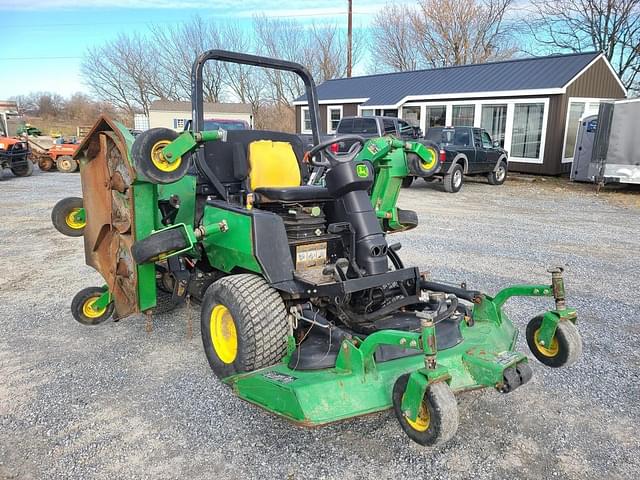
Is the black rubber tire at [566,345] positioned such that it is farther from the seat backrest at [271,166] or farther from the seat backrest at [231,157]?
the seat backrest at [231,157]

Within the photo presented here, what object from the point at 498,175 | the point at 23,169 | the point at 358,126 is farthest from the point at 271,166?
the point at 23,169

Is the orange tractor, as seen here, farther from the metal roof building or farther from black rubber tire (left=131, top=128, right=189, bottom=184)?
black rubber tire (left=131, top=128, right=189, bottom=184)

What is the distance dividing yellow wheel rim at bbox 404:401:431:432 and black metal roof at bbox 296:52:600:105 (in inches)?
646


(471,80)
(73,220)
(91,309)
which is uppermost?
Answer: (471,80)

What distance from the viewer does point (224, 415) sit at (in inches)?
122

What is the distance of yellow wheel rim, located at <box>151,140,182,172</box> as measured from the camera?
3.11m

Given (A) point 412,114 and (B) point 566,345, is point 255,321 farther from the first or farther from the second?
(A) point 412,114

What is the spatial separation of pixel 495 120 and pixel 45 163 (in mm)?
15856

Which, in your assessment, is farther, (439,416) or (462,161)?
(462,161)

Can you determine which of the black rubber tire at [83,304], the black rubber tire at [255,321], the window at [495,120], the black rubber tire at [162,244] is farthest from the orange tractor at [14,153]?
the black rubber tire at [255,321]

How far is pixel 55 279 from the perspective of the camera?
19.3 feet

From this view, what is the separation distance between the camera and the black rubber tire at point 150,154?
10.0 ft

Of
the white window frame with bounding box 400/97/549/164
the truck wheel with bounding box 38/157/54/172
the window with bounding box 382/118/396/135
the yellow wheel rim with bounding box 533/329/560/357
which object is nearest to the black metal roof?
the white window frame with bounding box 400/97/549/164

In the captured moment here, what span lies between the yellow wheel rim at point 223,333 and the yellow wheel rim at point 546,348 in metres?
1.78
